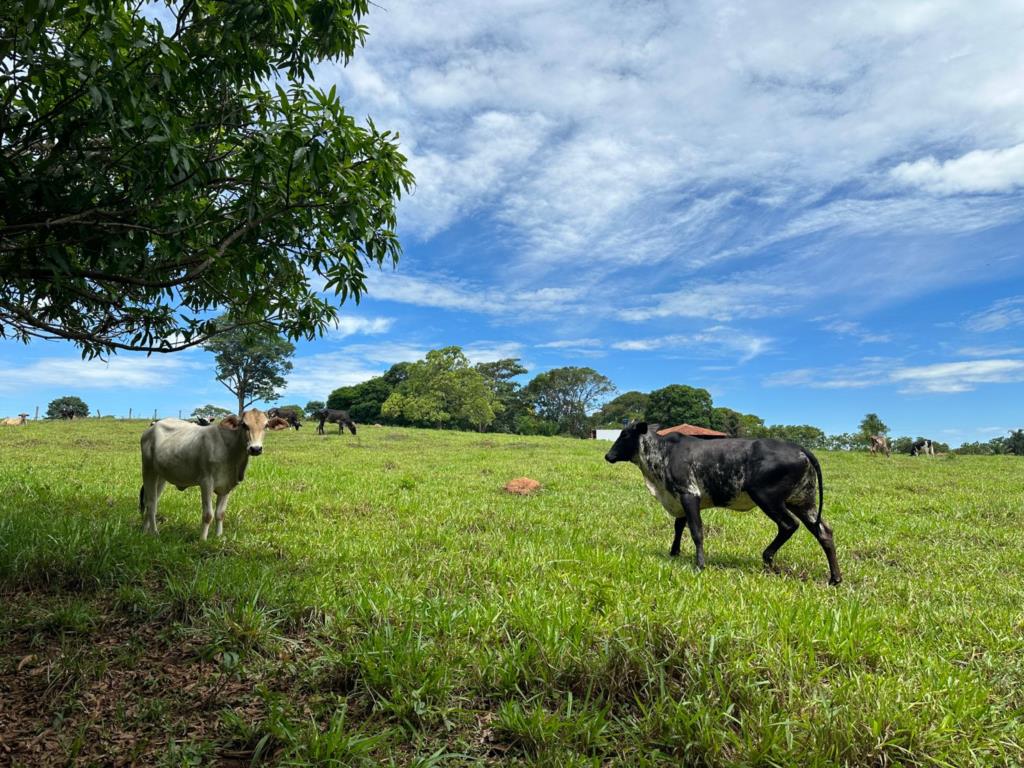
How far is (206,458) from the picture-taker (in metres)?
Result: 7.50

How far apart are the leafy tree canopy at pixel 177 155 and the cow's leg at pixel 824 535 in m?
5.85

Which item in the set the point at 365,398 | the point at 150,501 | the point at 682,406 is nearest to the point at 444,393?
the point at 365,398

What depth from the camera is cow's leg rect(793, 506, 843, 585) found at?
675 centimetres

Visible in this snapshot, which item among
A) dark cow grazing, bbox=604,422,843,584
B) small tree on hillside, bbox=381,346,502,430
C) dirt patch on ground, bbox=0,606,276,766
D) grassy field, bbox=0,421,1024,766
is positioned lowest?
dirt patch on ground, bbox=0,606,276,766

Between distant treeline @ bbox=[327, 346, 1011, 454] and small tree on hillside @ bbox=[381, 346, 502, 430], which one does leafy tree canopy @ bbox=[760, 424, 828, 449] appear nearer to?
distant treeline @ bbox=[327, 346, 1011, 454]

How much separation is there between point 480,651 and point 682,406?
64671mm

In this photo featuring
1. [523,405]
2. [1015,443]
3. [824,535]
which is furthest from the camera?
[523,405]

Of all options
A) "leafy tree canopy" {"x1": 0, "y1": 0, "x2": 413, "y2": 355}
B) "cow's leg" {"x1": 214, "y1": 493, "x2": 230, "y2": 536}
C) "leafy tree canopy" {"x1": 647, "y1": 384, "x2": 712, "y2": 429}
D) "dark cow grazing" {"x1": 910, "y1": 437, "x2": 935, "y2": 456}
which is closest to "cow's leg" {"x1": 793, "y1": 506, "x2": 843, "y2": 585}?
"leafy tree canopy" {"x1": 0, "y1": 0, "x2": 413, "y2": 355}

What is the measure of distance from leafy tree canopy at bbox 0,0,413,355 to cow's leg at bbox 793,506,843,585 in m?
5.85

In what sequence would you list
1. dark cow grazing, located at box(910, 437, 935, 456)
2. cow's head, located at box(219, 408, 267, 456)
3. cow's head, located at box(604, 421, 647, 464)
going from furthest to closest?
dark cow grazing, located at box(910, 437, 935, 456), cow's head, located at box(604, 421, 647, 464), cow's head, located at box(219, 408, 267, 456)

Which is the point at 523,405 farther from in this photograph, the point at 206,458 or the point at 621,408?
the point at 206,458

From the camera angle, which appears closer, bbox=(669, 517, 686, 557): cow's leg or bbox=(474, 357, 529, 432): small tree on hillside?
bbox=(669, 517, 686, 557): cow's leg

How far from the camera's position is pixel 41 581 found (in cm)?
530

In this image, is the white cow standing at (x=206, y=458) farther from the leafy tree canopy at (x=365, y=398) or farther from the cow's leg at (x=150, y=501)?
the leafy tree canopy at (x=365, y=398)
